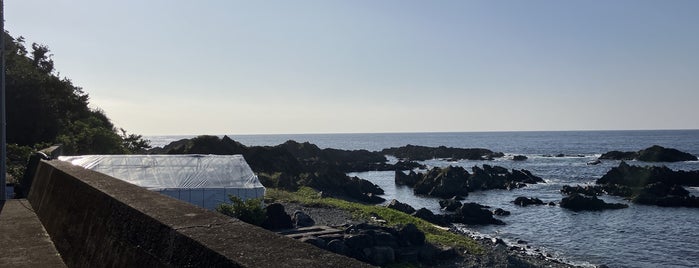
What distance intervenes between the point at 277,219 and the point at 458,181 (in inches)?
1419

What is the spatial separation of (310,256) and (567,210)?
42077 millimetres

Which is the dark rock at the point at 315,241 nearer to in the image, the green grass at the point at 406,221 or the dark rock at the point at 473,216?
the green grass at the point at 406,221

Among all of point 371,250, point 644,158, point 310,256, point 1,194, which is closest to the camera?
point 310,256

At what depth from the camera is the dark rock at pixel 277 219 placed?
68.8 feet

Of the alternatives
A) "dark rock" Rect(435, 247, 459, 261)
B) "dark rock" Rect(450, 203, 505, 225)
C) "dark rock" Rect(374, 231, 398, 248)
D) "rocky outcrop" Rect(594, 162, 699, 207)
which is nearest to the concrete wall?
"dark rock" Rect(374, 231, 398, 248)

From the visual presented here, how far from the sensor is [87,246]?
4961 mm

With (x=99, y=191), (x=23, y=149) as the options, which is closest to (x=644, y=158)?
(x=23, y=149)

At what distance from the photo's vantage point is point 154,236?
3619 millimetres

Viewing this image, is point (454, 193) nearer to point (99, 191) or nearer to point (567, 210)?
point (567, 210)

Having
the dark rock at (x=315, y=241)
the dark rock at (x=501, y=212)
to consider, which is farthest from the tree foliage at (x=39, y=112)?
the dark rock at (x=501, y=212)

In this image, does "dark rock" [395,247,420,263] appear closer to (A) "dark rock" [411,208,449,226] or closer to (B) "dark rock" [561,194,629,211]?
(A) "dark rock" [411,208,449,226]

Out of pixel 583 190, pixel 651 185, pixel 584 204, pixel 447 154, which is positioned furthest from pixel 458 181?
pixel 447 154

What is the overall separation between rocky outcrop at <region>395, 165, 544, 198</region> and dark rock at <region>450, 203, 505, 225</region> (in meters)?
14.6

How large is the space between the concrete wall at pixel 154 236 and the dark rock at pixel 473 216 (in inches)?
1242
